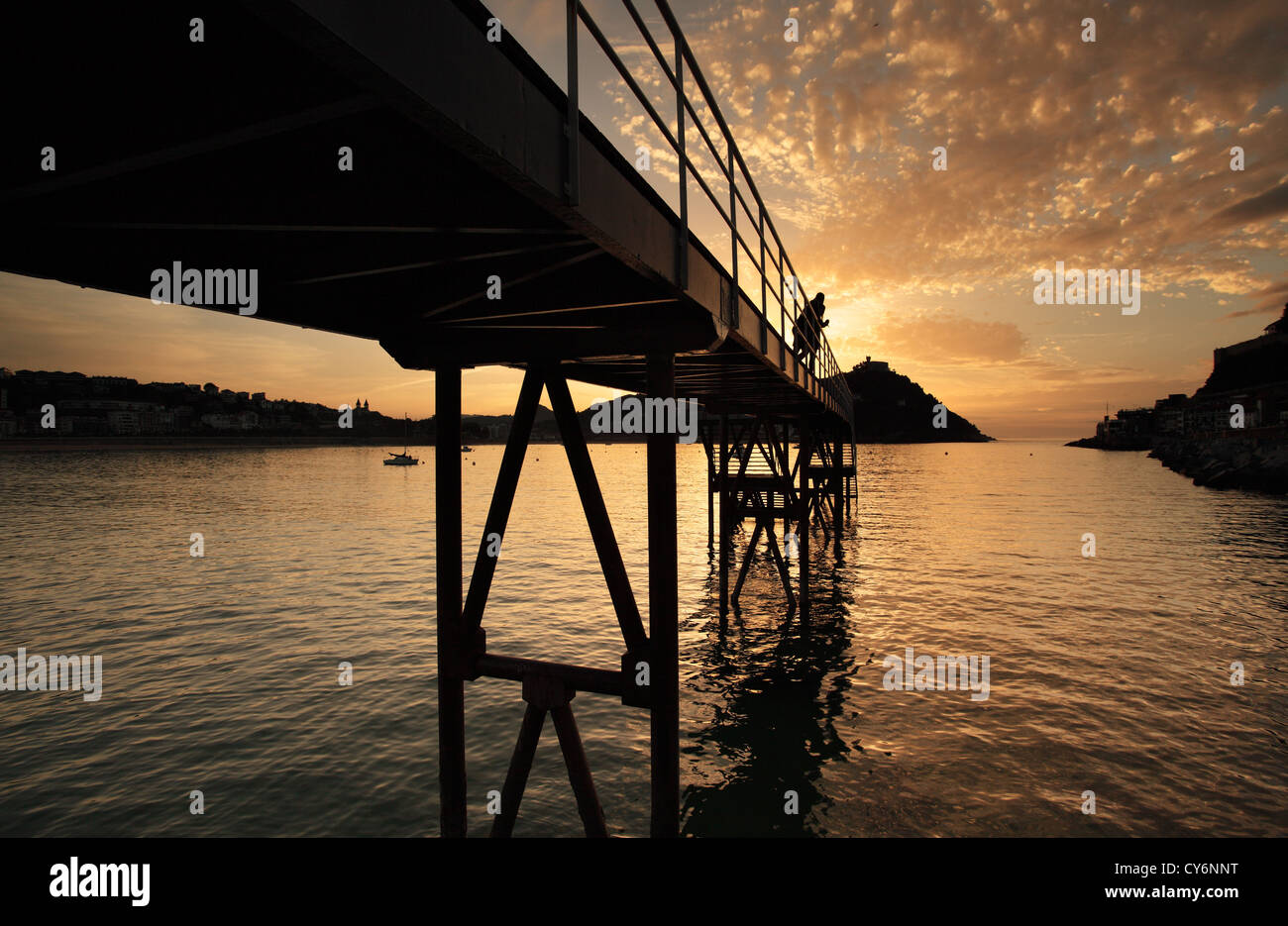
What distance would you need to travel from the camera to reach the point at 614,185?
343 centimetres

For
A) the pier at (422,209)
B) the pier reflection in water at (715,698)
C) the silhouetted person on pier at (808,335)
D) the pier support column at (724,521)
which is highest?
the silhouetted person on pier at (808,335)

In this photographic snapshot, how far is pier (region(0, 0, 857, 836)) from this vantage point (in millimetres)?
1914

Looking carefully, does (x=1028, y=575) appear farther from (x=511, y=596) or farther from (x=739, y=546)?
(x=511, y=596)

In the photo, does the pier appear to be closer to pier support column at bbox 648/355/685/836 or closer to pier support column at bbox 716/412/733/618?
pier support column at bbox 648/355/685/836

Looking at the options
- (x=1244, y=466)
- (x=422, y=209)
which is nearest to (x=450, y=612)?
(x=422, y=209)

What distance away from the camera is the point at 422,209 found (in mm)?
2957

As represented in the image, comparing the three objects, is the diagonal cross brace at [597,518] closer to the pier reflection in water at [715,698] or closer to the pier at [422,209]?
the pier at [422,209]

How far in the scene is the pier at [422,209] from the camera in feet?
6.28

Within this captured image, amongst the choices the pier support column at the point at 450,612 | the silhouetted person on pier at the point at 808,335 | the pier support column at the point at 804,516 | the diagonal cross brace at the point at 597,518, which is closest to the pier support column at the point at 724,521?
the pier support column at the point at 804,516

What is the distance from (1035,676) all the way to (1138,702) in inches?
64.4

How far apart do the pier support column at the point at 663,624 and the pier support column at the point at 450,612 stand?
198 centimetres

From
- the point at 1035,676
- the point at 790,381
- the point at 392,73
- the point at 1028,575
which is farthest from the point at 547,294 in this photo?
the point at 1028,575

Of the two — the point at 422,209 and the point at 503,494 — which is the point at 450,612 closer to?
the point at 503,494
